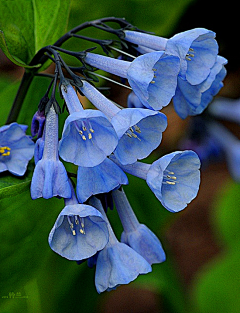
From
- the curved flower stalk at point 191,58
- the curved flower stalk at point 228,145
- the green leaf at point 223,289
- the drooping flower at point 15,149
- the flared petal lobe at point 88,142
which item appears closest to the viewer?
the flared petal lobe at point 88,142

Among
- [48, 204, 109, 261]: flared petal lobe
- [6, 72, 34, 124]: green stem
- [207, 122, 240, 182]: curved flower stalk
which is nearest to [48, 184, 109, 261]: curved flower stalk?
[48, 204, 109, 261]: flared petal lobe

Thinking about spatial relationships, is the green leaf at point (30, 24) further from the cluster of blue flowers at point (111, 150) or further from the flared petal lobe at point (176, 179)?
the flared petal lobe at point (176, 179)

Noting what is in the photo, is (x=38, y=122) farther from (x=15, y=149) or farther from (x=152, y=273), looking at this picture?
(x=152, y=273)

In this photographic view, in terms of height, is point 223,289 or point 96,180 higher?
point 96,180

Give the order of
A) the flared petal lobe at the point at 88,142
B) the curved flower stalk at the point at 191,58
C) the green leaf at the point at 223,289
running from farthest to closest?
1. the green leaf at the point at 223,289
2. the curved flower stalk at the point at 191,58
3. the flared petal lobe at the point at 88,142

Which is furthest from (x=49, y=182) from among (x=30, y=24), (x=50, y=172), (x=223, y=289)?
(x=223, y=289)

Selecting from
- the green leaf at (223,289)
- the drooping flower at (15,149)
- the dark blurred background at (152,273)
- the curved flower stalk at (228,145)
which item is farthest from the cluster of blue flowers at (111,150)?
the curved flower stalk at (228,145)
